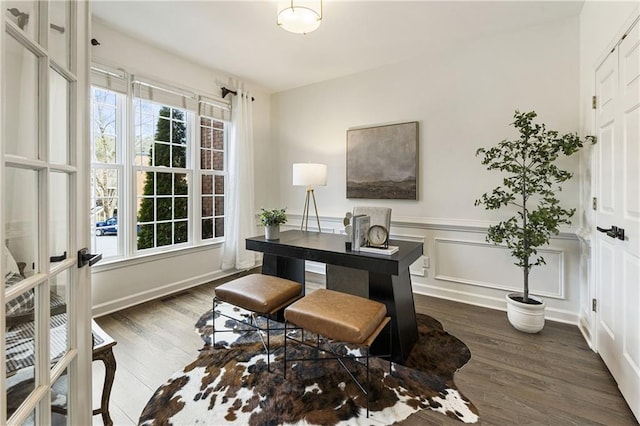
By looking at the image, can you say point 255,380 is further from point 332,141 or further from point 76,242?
point 332,141

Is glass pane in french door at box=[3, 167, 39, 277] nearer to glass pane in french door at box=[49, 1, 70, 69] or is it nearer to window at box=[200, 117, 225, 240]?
glass pane in french door at box=[49, 1, 70, 69]

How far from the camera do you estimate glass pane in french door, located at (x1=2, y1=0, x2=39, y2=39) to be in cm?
72

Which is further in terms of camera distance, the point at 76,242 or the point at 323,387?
the point at 323,387

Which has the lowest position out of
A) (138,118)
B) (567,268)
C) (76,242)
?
(567,268)

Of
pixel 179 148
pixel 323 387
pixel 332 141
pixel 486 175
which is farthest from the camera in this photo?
pixel 332 141

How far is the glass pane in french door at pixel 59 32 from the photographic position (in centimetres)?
94

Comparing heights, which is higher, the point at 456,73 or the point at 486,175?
the point at 456,73

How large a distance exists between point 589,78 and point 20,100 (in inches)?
136

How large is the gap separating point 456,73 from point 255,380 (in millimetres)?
3453

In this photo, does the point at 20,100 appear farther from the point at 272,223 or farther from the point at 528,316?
the point at 528,316

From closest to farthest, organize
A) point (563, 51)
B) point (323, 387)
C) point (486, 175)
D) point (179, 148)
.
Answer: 1. point (323, 387)
2. point (563, 51)
3. point (486, 175)
4. point (179, 148)

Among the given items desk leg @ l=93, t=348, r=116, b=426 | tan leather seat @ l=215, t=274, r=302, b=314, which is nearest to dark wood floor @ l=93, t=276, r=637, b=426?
desk leg @ l=93, t=348, r=116, b=426

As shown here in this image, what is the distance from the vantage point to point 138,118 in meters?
3.15

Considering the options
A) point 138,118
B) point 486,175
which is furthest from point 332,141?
point 138,118
